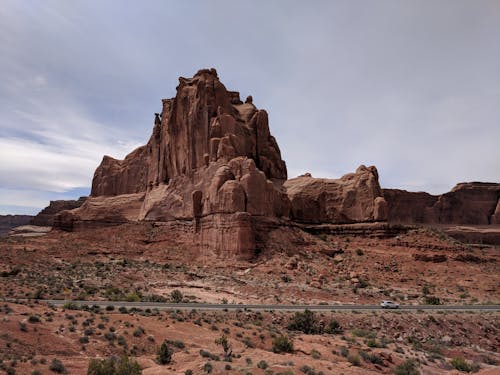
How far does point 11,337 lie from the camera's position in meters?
18.8

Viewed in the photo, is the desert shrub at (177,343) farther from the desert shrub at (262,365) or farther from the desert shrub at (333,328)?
the desert shrub at (333,328)

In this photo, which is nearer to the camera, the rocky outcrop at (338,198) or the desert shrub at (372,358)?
the desert shrub at (372,358)

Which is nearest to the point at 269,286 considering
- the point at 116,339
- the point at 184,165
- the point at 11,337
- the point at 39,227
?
the point at 116,339

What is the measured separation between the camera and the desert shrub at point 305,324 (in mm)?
28578

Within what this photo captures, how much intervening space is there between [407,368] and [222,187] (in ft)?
106

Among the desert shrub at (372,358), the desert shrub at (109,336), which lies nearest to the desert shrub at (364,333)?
the desert shrub at (372,358)

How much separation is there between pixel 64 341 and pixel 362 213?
4634 centimetres

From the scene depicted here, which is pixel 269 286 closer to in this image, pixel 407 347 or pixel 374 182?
pixel 407 347

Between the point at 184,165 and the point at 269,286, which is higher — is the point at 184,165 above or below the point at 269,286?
above

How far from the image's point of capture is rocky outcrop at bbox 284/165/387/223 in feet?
198

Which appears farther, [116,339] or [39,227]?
[39,227]

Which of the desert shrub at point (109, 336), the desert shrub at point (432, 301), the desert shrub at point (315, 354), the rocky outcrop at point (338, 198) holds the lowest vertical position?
the desert shrub at point (315, 354)

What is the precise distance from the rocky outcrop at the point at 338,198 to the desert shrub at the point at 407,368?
36300 millimetres

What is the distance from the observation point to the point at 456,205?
108 meters
